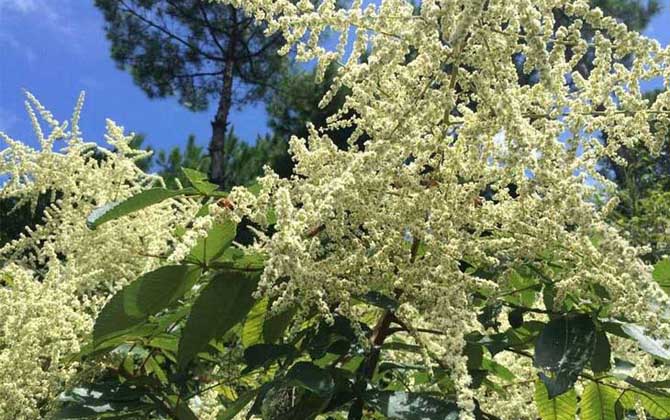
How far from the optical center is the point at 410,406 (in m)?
1.65

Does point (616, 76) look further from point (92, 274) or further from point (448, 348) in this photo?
point (92, 274)

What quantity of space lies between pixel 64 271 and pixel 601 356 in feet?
5.33

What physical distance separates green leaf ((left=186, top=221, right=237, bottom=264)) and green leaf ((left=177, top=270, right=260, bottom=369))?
2.3 inches

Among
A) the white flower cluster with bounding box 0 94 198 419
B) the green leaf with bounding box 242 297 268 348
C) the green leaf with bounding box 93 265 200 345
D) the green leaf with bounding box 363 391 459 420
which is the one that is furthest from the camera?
the white flower cluster with bounding box 0 94 198 419

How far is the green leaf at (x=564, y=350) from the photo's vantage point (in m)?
1.65

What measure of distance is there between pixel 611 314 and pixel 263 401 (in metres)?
0.79

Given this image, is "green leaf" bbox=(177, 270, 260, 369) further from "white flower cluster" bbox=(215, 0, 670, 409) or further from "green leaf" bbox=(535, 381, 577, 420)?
"green leaf" bbox=(535, 381, 577, 420)

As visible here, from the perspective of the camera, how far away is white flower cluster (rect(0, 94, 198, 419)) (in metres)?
2.29

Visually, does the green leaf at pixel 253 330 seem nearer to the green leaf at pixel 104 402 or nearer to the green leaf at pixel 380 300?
the green leaf at pixel 104 402

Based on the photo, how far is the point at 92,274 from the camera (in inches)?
89.9

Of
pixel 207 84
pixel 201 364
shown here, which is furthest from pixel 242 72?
pixel 201 364

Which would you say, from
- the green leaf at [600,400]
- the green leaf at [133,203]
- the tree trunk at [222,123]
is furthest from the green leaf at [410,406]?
the tree trunk at [222,123]

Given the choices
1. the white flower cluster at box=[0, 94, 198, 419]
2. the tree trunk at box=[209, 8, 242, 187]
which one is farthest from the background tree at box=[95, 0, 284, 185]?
the white flower cluster at box=[0, 94, 198, 419]

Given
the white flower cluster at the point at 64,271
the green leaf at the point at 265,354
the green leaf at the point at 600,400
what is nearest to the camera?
the green leaf at the point at 265,354
